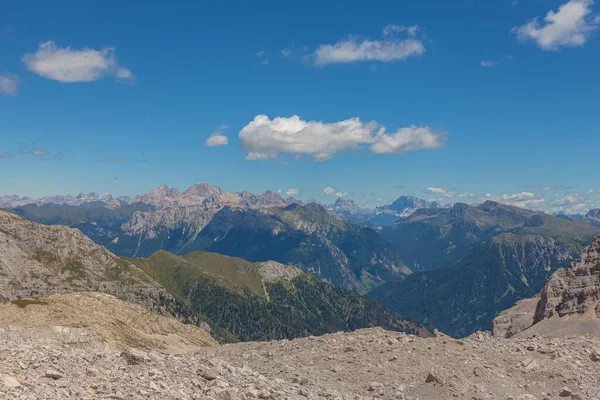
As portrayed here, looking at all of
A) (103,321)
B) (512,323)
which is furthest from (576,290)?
(103,321)

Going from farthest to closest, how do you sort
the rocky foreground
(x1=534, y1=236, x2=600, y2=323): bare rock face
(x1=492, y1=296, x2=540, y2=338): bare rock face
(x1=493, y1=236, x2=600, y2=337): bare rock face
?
(x1=492, y1=296, x2=540, y2=338): bare rock face, (x1=534, y1=236, x2=600, y2=323): bare rock face, (x1=493, y1=236, x2=600, y2=337): bare rock face, the rocky foreground

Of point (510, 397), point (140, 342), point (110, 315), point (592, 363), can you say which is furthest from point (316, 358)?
point (110, 315)

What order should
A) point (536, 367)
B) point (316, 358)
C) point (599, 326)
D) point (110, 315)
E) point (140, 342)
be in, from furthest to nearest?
point (110, 315) → point (140, 342) → point (599, 326) → point (316, 358) → point (536, 367)

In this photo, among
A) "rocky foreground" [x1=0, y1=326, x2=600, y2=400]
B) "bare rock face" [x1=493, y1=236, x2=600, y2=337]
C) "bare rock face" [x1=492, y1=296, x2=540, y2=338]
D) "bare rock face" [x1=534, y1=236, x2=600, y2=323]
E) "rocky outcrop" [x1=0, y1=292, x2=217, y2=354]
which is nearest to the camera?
"rocky foreground" [x1=0, y1=326, x2=600, y2=400]

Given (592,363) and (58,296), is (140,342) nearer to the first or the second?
(58,296)

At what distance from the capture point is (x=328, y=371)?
39125mm

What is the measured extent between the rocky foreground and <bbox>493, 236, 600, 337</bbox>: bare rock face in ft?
160

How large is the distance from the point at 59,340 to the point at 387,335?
5308 cm

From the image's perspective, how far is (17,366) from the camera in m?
22.6

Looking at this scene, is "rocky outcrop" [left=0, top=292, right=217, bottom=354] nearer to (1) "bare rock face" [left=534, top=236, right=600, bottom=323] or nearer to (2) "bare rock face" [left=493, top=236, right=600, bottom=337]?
(2) "bare rock face" [left=493, top=236, right=600, bottom=337]

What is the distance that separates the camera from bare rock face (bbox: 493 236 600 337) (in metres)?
94.8

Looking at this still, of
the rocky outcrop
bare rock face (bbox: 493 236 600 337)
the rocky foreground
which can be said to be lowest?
the rocky outcrop

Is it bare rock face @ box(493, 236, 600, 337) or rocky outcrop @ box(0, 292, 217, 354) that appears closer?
bare rock face @ box(493, 236, 600, 337)

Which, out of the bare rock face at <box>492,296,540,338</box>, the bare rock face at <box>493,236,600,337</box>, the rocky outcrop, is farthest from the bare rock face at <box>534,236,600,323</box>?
the rocky outcrop
